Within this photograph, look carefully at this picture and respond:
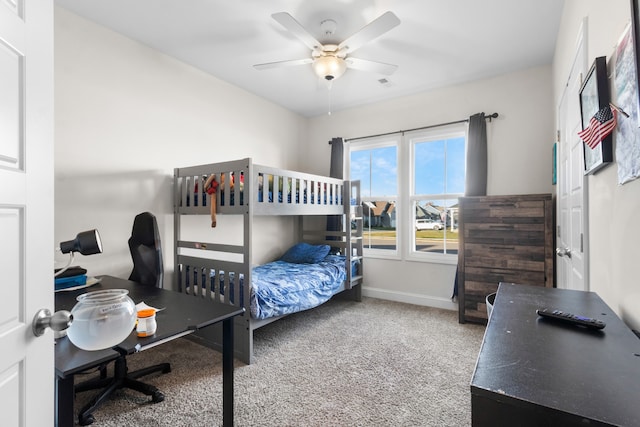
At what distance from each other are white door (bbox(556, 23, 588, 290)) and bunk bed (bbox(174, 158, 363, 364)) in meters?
1.99

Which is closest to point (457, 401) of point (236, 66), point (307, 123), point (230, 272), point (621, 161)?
point (621, 161)

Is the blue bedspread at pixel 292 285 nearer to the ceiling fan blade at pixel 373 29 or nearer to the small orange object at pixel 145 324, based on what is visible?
the small orange object at pixel 145 324

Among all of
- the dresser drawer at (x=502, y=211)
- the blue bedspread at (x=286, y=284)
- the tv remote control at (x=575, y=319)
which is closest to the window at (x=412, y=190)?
the dresser drawer at (x=502, y=211)

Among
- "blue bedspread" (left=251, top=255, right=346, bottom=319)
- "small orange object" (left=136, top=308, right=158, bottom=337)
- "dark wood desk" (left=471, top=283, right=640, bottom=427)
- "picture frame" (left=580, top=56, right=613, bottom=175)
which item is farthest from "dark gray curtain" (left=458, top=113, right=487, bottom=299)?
"small orange object" (left=136, top=308, right=158, bottom=337)

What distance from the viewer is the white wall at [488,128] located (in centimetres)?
310

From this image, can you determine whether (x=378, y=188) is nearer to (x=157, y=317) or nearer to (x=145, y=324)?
(x=157, y=317)

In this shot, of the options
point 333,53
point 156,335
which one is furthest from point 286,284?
point 333,53

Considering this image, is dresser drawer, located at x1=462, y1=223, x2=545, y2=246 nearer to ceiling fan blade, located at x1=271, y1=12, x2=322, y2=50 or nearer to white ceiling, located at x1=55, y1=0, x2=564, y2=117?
white ceiling, located at x1=55, y1=0, x2=564, y2=117

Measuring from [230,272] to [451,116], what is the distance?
296 centimetres

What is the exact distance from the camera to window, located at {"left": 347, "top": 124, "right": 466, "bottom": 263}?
363 cm

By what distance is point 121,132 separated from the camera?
256cm

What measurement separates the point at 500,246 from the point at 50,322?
3253mm

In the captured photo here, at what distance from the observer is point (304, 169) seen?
4633mm

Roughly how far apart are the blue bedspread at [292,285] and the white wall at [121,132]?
2.50 feet
